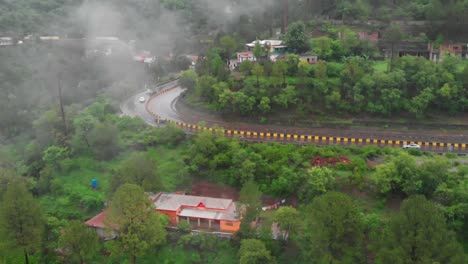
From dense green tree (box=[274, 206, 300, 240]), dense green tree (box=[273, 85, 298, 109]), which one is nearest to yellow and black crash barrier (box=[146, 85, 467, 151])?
dense green tree (box=[273, 85, 298, 109])

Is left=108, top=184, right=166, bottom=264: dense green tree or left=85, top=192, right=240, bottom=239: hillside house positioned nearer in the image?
left=108, top=184, right=166, bottom=264: dense green tree

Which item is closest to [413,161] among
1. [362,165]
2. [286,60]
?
[362,165]

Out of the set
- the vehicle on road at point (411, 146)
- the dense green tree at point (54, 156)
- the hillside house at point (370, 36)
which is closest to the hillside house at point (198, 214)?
the dense green tree at point (54, 156)

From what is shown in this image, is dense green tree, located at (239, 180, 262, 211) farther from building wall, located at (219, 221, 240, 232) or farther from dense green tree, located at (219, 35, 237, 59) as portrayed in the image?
dense green tree, located at (219, 35, 237, 59)

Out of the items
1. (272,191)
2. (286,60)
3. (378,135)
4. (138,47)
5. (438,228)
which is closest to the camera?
(438,228)

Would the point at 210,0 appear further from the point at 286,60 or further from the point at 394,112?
the point at 394,112

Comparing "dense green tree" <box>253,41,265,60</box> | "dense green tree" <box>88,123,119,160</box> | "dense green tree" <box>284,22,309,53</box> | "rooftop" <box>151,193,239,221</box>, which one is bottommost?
"rooftop" <box>151,193,239,221</box>
